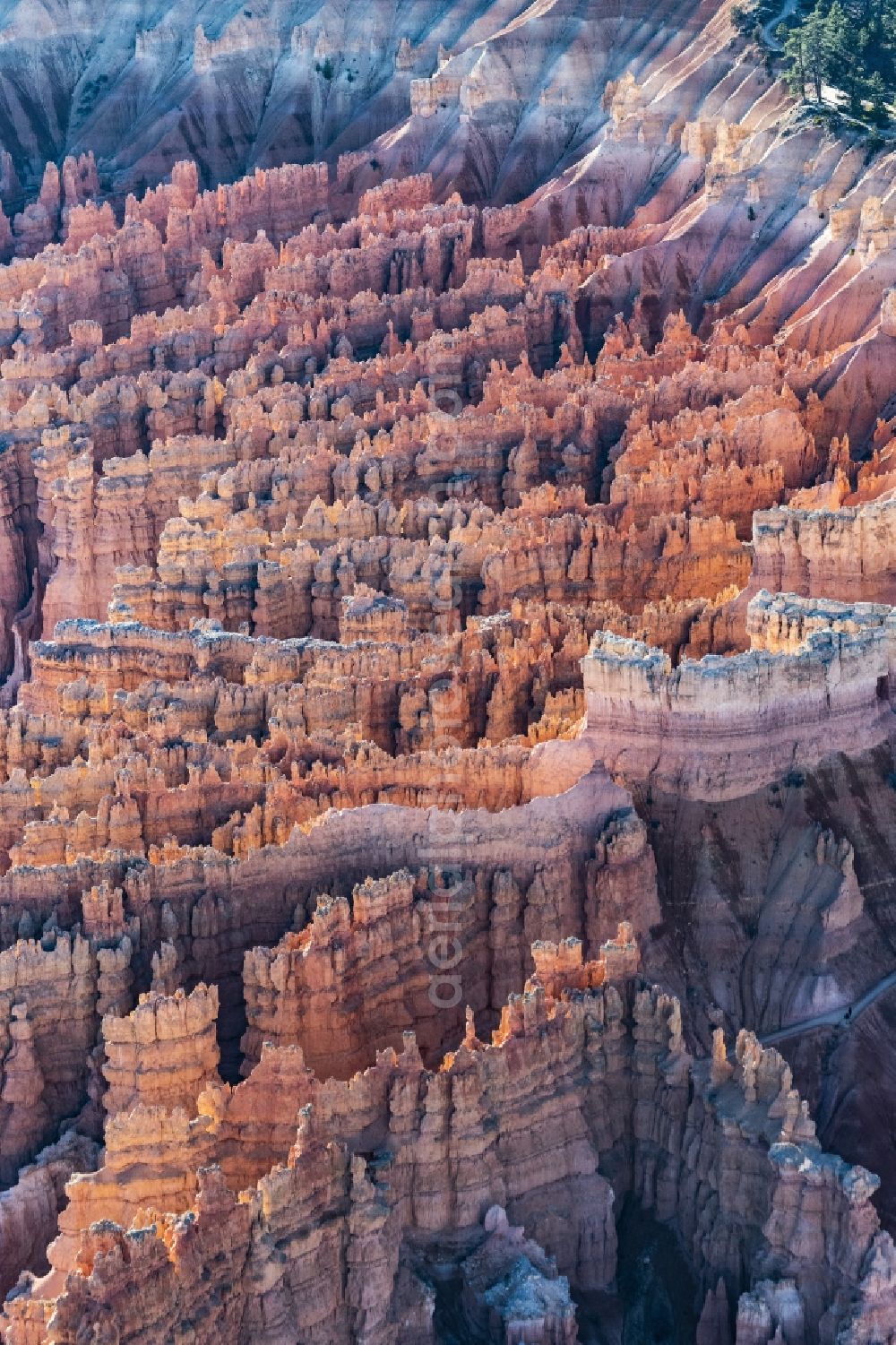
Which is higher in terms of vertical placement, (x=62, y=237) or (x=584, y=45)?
(x=584, y=45)

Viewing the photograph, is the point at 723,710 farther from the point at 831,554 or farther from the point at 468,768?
the point at 831,554

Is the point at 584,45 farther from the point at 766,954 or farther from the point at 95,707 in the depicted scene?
the point at 766,954

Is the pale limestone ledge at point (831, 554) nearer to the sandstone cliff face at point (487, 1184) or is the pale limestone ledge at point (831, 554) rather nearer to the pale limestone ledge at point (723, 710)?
the pale limestone ledge at point (723, 710)

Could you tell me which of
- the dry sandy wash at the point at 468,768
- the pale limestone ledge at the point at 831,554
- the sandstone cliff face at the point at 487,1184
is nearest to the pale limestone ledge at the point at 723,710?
the dry sandy wash at the point at 468,768

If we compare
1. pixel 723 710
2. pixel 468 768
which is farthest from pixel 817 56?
pixel 468 768

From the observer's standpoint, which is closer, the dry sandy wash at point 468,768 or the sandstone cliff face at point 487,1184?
the sandstone cliff face at point 487,1184

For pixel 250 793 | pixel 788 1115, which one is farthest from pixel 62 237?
pixel 788 1115
